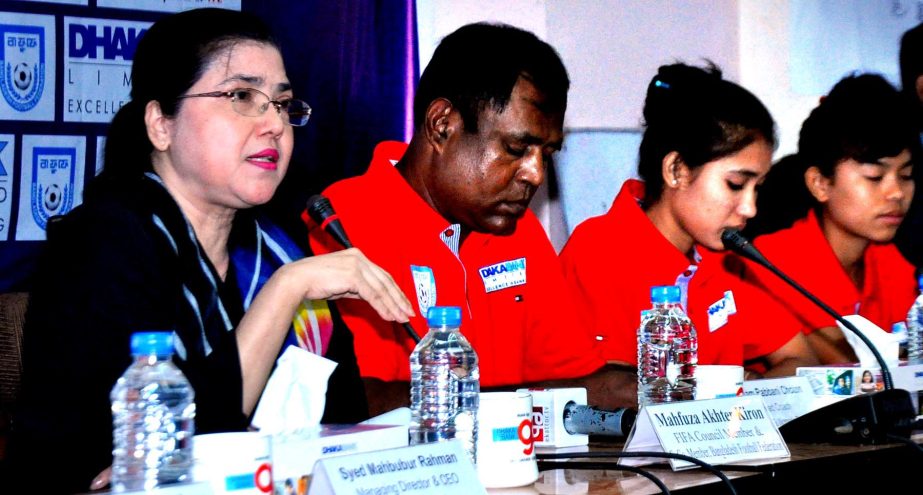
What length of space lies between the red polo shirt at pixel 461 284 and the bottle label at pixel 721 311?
13.5 inches

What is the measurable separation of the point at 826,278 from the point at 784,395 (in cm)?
102

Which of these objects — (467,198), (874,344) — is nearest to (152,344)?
(467,198)

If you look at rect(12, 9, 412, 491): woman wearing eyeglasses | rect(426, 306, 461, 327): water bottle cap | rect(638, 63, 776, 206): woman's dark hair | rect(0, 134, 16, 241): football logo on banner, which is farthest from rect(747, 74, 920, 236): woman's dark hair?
rect(0, 134, 16, 241): football logo on banner

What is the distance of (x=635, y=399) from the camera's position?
2172 mm

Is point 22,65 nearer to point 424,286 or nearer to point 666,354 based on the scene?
point 424,286

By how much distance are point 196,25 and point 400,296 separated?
0.58 metres

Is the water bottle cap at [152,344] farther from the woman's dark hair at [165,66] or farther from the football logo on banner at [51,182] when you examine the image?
the football logo on banner at [51,182]

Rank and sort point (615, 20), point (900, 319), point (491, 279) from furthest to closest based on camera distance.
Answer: point (615, 20), point (900, 319), point (491, 279)

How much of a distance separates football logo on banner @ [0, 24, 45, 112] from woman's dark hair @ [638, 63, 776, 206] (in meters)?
1.46

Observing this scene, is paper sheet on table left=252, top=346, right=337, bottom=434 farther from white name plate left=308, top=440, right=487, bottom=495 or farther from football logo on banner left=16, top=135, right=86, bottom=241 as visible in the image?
football logo on banner left=16, top=135, right=86, bottom=241

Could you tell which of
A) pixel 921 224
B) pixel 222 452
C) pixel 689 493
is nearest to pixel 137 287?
pixel 222 452

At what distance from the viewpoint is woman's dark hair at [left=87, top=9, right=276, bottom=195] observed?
6.01 feet

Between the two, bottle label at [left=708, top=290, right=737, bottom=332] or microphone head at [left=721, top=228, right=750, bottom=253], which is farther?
bottle label at [left=708, top=290, right=737, bottom=332]

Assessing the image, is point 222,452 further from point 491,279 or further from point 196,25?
point 491,279
